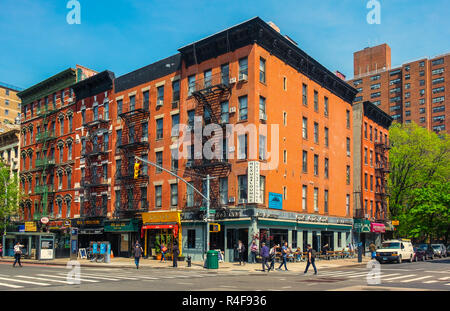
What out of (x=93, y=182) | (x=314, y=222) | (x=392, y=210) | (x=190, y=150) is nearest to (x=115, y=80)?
(x=93, y=182)

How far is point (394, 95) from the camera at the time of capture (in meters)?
123

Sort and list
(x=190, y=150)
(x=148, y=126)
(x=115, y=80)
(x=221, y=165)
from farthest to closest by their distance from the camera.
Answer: (x=115, y=80) < (x=148, y=126) < (x=190, y=150) < (x=221, y=165)

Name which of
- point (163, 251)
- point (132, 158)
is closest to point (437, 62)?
point (132, 158)

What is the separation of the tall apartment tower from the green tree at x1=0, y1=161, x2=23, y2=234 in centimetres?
9510

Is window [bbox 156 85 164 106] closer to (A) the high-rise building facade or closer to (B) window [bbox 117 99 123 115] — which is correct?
(B) window [bbox 117 99 123 115]

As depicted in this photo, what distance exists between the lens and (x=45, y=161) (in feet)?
187

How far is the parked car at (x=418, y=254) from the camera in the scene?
43.2 m

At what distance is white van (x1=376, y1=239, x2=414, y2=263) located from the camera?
3847cm

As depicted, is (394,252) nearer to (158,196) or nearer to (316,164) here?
(316,164)

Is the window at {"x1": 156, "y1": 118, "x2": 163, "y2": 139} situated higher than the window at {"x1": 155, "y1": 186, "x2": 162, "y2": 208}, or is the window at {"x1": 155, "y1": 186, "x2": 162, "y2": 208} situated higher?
the window at {"x1": 156, "y1": 118, "x2": 163, "y2": 139}

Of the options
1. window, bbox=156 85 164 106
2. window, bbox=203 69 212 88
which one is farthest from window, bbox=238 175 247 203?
window, bbox=156 85 164 106

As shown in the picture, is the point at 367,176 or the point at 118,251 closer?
the point at 118,251

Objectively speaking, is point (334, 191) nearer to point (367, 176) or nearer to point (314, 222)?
point (314, 222)

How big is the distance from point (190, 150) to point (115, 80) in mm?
14252
